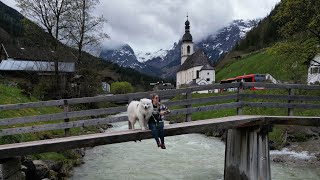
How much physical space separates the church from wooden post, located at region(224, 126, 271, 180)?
263ft

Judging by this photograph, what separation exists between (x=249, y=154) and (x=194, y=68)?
96.6 meters

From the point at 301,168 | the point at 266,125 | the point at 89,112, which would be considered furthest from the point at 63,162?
the point at 301,168

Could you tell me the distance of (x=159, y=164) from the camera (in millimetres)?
15250

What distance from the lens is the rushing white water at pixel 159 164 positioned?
1353 centimetres

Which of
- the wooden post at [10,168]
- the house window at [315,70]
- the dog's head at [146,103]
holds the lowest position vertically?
the wooden post at [10,168]

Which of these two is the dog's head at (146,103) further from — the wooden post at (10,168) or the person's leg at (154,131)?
the wooden post at (10,168)

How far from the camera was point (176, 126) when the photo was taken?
31.4 ft

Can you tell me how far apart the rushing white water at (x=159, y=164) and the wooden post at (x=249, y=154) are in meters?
2.71

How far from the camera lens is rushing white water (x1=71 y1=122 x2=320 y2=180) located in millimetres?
13531

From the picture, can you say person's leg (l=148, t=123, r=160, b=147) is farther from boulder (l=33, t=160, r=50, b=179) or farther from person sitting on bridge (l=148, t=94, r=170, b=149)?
boulder (l=33, t=160, r=50, b=179)

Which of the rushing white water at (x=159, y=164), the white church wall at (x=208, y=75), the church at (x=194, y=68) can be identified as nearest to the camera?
the rushing white water at (x=159, y=164)

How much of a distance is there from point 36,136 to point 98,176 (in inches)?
145

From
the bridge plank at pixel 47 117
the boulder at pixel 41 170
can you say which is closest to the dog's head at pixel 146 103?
the bridge plank at pixel 47 117

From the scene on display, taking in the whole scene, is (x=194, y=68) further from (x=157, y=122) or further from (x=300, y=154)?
(x=157, y=122)
